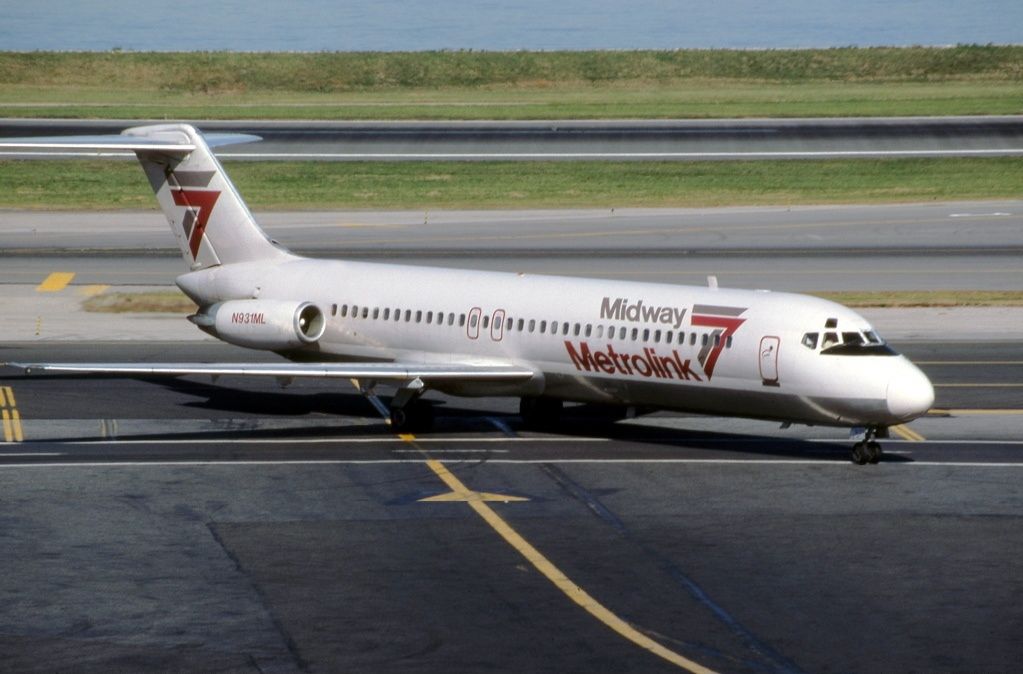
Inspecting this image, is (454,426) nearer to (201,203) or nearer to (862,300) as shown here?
(201,203)

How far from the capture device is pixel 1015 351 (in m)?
43.6

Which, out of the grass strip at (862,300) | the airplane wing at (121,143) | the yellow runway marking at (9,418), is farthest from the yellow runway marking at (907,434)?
the yellow runway marking at (9,418)

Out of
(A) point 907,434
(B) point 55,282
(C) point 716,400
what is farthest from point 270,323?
(B) point 55,282

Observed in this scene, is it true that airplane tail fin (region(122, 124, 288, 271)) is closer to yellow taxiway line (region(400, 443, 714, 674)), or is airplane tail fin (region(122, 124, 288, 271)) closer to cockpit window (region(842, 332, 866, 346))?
yellow taxiway line (region(400, 443, 714, 674))

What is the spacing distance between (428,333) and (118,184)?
150 feet

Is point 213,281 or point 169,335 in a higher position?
point 213,281

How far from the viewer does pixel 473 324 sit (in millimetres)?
33750

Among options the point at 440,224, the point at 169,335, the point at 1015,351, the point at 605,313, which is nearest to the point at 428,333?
the point at 605,313

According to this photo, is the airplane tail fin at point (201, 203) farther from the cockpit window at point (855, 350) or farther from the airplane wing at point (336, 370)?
the cockpit window at point (855, 350)

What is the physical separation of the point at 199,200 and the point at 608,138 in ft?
176

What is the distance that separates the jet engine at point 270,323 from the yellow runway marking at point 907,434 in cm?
1195

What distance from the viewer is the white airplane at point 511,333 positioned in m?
29.7

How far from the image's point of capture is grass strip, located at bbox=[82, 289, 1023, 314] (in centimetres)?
4934

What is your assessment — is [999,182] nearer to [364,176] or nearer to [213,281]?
[364,176]
